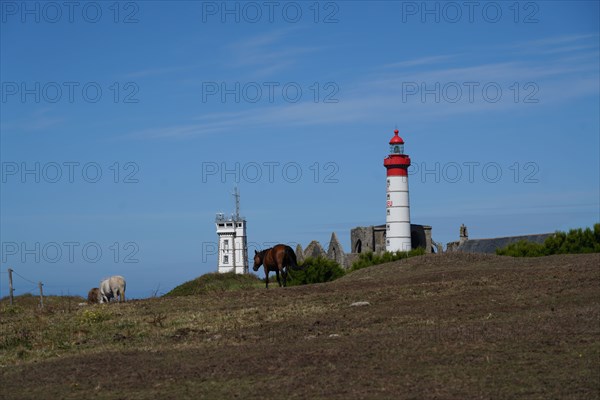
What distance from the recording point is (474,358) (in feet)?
47.1

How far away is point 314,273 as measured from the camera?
38.5 m

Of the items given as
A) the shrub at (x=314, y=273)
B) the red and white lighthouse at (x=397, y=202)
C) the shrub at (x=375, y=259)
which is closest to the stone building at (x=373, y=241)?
the red and white lighthouse at (x=397, y=202)

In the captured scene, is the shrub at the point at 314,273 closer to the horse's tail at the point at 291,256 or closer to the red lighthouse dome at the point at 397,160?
the horse's tail at the point at 291,256

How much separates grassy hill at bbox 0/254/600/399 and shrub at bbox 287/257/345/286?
10.1 m

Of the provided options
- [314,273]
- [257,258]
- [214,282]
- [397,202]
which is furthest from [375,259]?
[397,202]

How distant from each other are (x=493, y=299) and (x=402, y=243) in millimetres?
36041

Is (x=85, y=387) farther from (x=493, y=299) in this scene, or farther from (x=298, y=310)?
(x=493, y=299)

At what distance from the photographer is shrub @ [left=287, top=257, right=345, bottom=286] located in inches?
1500

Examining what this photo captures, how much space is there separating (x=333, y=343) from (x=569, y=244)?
25.2m

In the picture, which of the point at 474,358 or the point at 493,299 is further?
the point at 493,299

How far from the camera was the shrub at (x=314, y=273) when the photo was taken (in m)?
38.1

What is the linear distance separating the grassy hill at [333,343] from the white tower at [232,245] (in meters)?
63.5

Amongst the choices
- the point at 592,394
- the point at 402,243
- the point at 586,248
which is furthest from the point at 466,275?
the point at 402,243

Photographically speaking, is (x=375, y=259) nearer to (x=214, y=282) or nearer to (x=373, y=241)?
(x=214, y=282)
